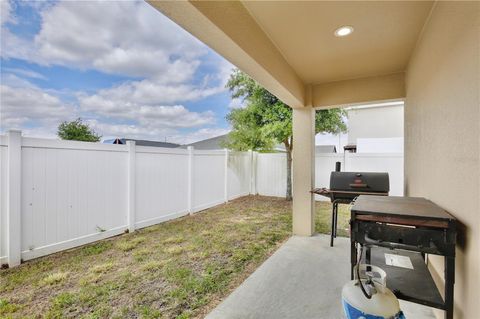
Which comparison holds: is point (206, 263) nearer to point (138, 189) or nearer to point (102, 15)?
point (138, 189)

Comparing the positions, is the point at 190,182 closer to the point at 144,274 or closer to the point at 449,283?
the point at 144,274

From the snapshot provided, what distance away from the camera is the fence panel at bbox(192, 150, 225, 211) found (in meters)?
5.73

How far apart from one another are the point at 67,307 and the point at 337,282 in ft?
8.63

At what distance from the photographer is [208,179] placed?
6188mm

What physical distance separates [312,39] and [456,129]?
157 centimetres

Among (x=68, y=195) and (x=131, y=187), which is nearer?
(x=68, y=195)

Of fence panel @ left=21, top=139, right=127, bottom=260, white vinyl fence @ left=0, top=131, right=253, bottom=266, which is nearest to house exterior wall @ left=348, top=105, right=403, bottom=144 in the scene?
white vinyl fence @ left=0, top=131, right=253, bottom=266

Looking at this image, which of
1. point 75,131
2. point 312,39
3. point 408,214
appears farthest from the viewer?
point 75,131

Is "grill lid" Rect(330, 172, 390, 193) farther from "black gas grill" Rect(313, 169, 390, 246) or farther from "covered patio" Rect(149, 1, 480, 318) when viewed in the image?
"covered patio" Rect(149, 1, 480, 318)

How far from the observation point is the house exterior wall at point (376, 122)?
9.20 m

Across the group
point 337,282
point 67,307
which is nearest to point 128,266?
point 67,307

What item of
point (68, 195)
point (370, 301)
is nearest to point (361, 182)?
point (370, 301)

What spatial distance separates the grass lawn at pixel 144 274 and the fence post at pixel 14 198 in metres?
0.20

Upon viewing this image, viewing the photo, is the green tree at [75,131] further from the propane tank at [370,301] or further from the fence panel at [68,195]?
the propane tank at [370,301]
